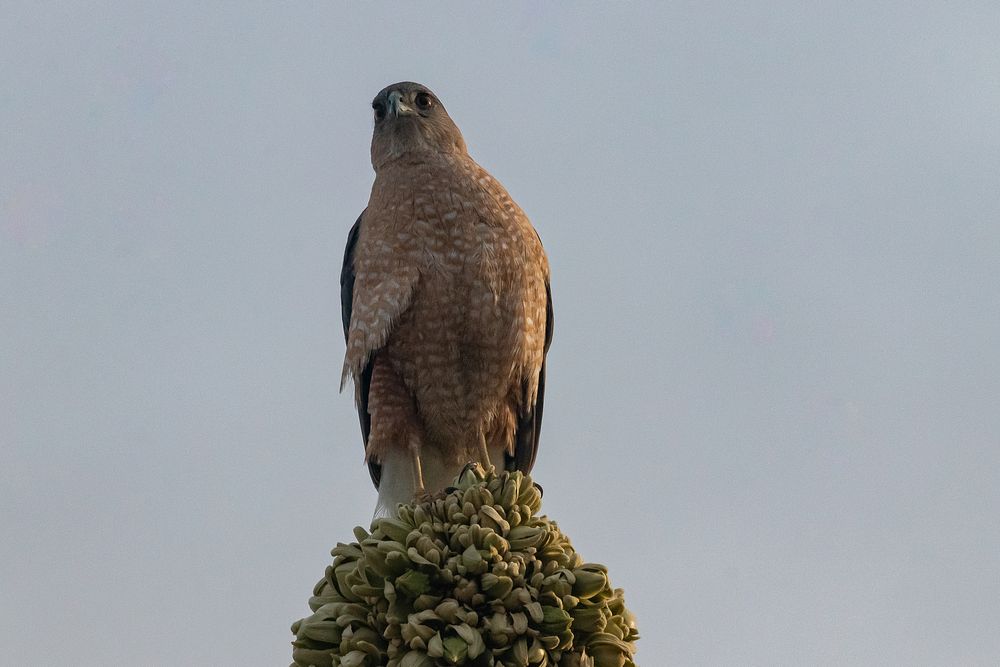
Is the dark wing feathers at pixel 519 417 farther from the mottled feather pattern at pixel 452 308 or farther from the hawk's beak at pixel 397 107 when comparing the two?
the hawk's beak at pixel 397 107

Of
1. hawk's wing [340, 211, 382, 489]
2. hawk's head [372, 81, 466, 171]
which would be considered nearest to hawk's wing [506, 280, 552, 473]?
hawk's wing [340, 211, 382, 489]

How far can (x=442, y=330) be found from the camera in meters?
4.89

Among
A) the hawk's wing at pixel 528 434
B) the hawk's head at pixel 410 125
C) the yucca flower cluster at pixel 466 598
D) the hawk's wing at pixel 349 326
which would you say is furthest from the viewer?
the hawk's head at pixel 410 125

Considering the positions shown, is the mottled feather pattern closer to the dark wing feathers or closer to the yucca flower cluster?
the dark wing feathers

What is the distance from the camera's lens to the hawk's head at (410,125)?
18.3 ft

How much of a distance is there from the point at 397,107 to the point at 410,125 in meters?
0.11

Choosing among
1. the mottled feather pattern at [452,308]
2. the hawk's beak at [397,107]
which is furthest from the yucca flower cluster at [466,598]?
the hawk's beak at [397,107]

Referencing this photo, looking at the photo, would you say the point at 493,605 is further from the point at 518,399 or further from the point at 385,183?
the point at 385,183

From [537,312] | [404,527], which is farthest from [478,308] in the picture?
[404,527]

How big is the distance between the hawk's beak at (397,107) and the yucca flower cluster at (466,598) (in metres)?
2.91

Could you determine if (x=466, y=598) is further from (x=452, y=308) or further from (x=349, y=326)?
(x=349, y=326)

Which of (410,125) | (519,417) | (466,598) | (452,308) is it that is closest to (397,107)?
(410,125)

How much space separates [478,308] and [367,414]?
0.77 meters

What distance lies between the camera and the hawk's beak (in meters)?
5.66
